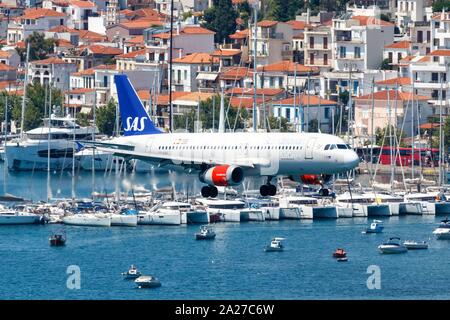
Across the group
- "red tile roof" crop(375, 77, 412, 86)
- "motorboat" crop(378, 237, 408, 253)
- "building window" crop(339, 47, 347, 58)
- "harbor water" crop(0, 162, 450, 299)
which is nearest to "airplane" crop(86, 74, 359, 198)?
"harbor water" crop(0, 162, 450, 299)

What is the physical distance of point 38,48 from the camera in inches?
6555

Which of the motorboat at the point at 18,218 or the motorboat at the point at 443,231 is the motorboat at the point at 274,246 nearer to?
the motorboat at the point at 443,231

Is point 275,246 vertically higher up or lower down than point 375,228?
higher up

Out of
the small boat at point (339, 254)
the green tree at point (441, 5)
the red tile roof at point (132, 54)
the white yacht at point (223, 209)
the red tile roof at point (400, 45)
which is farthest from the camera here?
the green tree at point (441, 5)

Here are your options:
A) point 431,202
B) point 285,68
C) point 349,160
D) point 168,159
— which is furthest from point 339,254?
point 285,68

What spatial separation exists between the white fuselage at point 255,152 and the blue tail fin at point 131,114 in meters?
2.28

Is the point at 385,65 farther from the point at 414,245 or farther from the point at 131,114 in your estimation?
the point at 131,114

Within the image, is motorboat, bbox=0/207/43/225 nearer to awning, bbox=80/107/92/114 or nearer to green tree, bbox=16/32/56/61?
awning, bbox=80/107/92/114

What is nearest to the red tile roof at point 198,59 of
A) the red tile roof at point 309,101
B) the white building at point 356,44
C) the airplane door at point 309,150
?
the white building at point 356,44

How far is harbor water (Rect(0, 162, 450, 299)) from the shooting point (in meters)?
67.1

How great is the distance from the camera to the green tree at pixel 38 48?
164875 mm

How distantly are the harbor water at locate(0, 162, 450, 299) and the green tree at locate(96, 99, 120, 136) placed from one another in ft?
126

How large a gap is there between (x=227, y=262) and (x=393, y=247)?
9068 millimetres
